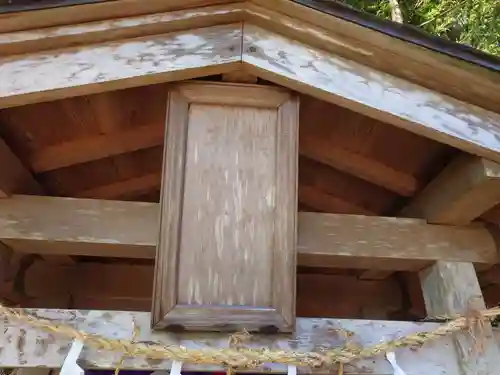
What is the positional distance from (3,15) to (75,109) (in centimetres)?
35

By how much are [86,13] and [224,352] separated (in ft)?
2.55

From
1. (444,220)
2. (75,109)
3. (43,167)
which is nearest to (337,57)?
(444,220)

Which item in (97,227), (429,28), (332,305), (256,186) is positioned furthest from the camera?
(429,28)

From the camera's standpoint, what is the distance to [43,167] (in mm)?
1607

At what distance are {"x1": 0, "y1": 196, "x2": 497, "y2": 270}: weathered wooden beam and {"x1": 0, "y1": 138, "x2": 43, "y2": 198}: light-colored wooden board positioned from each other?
0.13 feet

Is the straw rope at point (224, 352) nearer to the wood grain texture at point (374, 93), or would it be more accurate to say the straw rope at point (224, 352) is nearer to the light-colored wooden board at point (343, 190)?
the wood grain texture at point (374, 93)

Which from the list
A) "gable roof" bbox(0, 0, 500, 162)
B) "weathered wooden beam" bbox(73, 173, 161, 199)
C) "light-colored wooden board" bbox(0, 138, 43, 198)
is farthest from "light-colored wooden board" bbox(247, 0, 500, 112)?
"weathered wooden beam" bbox(73, 173, 161, 199)

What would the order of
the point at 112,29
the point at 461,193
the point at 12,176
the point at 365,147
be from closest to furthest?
the point at 112,29, the point at 461,193, the point at 12,176, the point at 365,147

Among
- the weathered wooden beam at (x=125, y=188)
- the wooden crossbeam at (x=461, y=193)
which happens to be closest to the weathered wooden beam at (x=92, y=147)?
the weathered wooden beam at (x=125, y=188)

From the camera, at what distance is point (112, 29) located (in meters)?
1.22

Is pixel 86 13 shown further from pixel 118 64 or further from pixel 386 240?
pixel 386 240

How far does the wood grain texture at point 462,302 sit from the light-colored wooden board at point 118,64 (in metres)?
0.78

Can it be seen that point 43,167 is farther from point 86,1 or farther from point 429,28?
point 429,28

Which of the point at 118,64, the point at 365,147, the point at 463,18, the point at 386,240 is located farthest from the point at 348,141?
the point at 463,18
